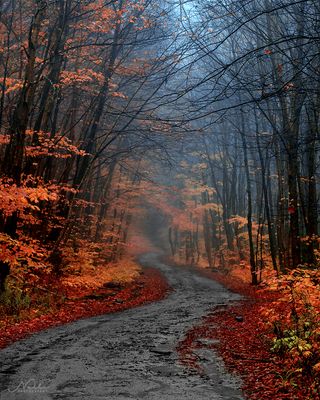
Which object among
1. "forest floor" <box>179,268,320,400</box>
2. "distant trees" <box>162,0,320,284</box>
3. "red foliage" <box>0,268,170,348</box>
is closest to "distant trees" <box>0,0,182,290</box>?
"red foliage" <box>0,268,170,348</box>

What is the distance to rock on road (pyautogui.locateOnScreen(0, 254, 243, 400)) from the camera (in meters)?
5.54

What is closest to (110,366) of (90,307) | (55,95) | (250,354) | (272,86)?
(250,354)

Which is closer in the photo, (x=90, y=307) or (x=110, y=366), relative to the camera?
(x=110, y=366)

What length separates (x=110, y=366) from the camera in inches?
271

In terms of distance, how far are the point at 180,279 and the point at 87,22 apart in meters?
16.5

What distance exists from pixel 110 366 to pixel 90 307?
22.5 ft

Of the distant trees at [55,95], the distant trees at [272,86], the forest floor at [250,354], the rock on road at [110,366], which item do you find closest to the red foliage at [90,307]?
the rock on road at [110,366]

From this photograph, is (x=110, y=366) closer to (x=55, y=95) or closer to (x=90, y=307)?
(x=90, y=307)

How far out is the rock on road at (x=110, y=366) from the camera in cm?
554

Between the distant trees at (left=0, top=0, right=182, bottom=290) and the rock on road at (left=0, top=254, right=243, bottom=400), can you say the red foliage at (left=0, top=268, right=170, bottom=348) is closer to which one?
the rock on road at (left=0, top=254, right=243, bottom=400)

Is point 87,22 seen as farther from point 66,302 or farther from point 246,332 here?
point 246,332

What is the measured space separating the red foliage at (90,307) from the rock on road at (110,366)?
1.55 ft

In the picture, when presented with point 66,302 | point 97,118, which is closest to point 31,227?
point 66,302

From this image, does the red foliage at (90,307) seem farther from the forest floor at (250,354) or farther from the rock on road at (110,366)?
the forest floor at (250,354)
